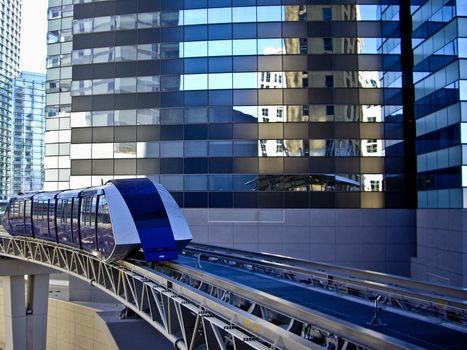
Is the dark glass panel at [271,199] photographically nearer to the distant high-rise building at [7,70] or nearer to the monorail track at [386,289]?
the monorail track at [386,289]

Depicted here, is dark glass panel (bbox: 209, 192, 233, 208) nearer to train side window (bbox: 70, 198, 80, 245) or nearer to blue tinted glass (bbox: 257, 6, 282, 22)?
blue tinted glass (bbox: 257, 6, 282, 22)

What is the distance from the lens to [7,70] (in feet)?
374

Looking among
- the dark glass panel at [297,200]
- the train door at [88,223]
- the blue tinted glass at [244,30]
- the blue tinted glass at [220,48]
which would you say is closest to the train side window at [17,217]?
the train door at [88,223]

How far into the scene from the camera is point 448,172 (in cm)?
3017

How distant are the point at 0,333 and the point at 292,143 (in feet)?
92.9

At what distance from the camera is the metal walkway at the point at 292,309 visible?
925cm

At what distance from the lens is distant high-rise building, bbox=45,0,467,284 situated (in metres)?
38.7

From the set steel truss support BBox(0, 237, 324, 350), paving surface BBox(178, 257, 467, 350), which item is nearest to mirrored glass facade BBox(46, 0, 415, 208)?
steel truss support BBox(0, 237, 324, 350)

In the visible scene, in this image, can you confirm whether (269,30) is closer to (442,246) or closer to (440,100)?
(440,100)

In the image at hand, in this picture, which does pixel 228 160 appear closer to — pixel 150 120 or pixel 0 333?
pixel 150 120

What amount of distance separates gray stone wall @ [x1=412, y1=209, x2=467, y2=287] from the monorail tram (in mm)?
14634

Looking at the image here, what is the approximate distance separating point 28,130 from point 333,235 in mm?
81619

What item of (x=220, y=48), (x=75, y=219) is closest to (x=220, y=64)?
(x=220, y=48)

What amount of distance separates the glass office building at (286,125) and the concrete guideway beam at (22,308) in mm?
9913
